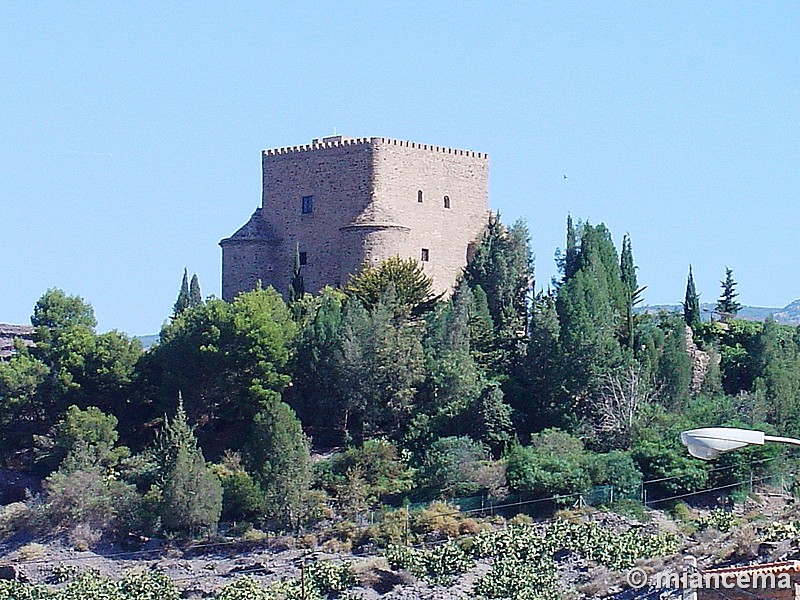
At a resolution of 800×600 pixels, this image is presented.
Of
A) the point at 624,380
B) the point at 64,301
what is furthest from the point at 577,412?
the point at 64,301

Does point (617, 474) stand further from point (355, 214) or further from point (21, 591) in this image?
point (21, 591)

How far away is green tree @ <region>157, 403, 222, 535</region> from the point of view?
1399 inches

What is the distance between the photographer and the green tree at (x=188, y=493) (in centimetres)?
3553

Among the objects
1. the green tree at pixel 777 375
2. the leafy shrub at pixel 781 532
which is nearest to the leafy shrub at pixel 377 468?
the leafy shrub at pixel 781 532

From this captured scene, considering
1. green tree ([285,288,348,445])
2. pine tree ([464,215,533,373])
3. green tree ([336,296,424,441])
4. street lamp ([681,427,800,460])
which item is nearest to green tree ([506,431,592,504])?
green tree ([336,296,424,441])

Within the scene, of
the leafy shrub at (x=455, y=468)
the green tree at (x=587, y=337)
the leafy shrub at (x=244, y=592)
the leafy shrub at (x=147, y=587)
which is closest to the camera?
the leafy shrub at (x=244, y=592)

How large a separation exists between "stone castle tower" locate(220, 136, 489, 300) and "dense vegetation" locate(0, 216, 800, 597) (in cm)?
179

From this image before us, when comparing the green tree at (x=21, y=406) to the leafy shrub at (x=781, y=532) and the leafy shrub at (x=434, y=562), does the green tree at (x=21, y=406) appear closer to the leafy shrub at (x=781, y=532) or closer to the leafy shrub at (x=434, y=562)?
the leafy shrub at (x=434, y=562)

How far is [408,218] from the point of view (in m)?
46.0

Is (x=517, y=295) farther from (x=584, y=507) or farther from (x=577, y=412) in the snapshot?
(x=584, y=507)

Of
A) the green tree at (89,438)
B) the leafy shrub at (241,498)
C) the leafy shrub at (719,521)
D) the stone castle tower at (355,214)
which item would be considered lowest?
the leafy shrub at (719,521)

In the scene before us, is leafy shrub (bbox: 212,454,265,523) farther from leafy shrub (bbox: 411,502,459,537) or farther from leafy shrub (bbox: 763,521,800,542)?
leafy shrub (bbox: 763,521,800,542)

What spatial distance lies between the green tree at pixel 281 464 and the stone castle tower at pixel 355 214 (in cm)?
933

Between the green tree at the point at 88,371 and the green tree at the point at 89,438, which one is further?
the green tree at the point at 88,371
